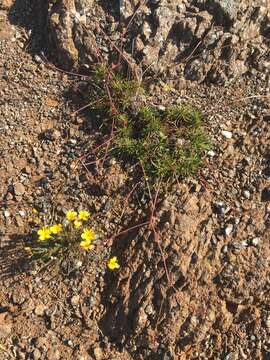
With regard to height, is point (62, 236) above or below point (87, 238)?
below

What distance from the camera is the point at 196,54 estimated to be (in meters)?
5.54

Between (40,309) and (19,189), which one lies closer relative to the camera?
(40,309)

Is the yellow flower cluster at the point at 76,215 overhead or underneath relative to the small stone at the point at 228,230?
underneath

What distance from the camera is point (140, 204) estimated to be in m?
4.98

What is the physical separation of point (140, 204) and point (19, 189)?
4.66ft

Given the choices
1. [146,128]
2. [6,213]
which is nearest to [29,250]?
[6,213]

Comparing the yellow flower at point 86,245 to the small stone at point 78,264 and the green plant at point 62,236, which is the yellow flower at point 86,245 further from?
the small stone at point 78,264

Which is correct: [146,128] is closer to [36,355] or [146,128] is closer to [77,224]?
[77,224]

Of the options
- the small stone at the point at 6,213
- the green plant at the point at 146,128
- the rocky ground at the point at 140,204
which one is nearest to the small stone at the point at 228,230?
the rocky ground at the point at 140,204

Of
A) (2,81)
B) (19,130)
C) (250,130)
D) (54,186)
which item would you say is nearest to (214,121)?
(250,130)

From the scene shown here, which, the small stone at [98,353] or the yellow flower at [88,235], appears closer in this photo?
the small stone at [98,353]

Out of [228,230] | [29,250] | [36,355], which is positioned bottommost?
[36,355]

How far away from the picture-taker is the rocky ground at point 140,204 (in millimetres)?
4465

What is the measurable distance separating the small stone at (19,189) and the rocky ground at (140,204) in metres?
0.02
